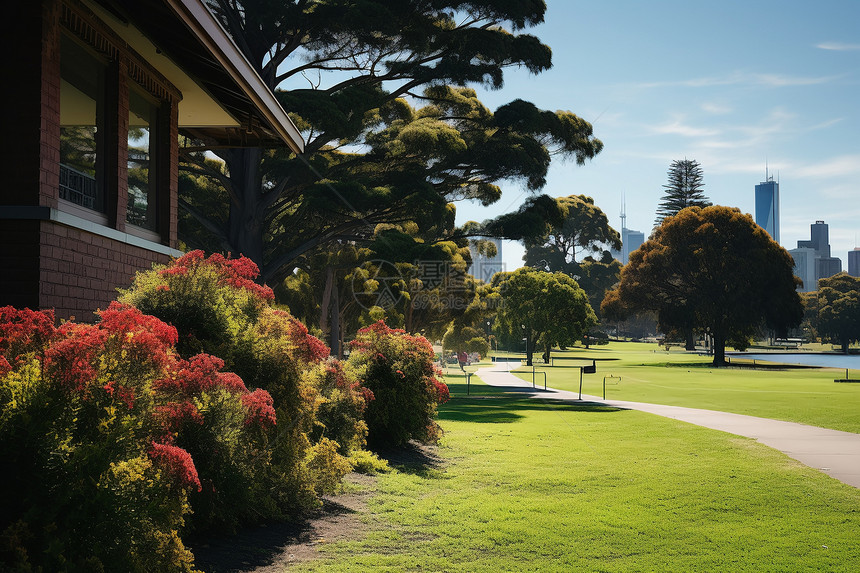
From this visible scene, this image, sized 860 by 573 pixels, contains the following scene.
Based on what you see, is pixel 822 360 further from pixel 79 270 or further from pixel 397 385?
pixel 79 270

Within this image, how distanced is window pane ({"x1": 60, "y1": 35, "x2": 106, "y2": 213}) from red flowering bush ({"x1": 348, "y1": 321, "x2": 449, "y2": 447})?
5.37 metres

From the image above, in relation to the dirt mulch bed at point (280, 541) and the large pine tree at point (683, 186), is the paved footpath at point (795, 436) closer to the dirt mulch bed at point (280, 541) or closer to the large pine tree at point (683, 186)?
the dirt mulch bed at point (280, 541)

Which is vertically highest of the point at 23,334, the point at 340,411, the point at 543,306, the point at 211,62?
the point at 211,62

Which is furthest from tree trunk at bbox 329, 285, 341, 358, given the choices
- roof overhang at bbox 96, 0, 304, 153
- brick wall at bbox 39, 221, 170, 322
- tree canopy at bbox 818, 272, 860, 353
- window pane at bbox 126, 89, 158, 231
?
tree canopy at bbox 818, 272, 860, 353

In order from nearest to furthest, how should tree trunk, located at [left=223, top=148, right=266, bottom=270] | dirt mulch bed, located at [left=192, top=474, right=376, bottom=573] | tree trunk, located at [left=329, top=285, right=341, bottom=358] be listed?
dirt mulch bed, located at [left=192, top=474, right=376, bottom=573] → tree trunk, located at [left=223, top=148, right=266, bottom=270] → tree trunk, located at [left=329, top=285, right=341, bottom=358]

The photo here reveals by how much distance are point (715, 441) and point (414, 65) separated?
17.0m

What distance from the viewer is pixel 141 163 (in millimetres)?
10664

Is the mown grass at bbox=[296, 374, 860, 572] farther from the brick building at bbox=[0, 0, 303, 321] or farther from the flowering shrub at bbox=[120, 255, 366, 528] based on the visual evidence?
the brick building at bbox=[0, 0, 303, 321]


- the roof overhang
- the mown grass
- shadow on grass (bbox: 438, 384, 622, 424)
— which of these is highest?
the roof overhang

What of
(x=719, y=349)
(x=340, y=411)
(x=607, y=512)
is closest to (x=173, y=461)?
(x=607, y=512)

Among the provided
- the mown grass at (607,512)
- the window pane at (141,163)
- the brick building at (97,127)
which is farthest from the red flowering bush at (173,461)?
the window pane at (141,163)

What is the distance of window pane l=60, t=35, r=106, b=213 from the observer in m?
7.96

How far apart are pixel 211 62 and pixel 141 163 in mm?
2372

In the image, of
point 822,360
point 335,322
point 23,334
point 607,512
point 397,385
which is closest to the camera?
point 23,334
